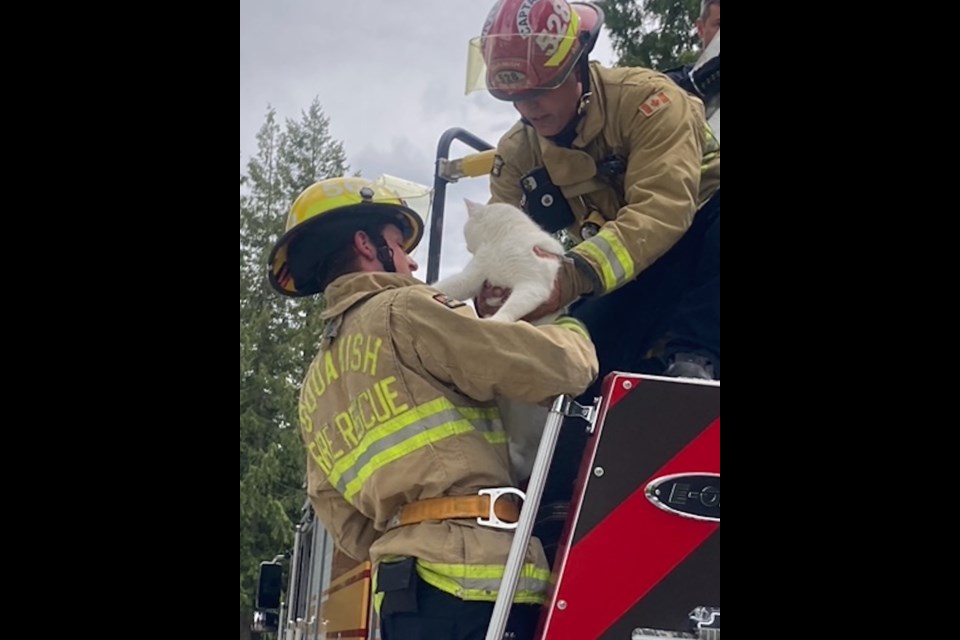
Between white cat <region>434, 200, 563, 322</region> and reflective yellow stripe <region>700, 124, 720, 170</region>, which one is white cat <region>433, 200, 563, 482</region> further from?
reflective yellow stripe <region>700, 124, 720, 170</region>

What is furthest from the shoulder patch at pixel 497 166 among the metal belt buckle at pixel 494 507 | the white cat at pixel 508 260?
the metal belt buckle at pixel 494 507

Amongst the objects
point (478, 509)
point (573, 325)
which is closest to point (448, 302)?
point (573, 325)

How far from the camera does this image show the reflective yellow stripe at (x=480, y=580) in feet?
6.07

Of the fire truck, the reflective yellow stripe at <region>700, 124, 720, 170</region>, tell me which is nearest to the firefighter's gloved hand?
the reflective yellow stripe at <region>700, 124, 720, 170</region>

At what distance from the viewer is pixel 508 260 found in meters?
2.00

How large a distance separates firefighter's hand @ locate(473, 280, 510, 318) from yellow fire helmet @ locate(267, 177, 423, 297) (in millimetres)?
141

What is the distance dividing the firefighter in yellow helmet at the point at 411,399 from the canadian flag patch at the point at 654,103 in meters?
0.41

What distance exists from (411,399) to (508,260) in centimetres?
28

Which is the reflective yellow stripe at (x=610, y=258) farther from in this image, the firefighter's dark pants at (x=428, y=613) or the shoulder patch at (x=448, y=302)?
the firefighter's dark pants at (x=428, y=613)

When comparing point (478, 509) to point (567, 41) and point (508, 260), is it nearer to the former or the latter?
point (508, 260)

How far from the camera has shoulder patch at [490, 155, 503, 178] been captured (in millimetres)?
2019

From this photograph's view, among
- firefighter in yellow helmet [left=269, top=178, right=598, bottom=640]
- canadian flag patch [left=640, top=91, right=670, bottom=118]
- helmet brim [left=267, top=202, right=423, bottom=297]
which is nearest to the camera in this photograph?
firefighter in yellow helmet [left=269, top=178, right=598, bottom=640]
